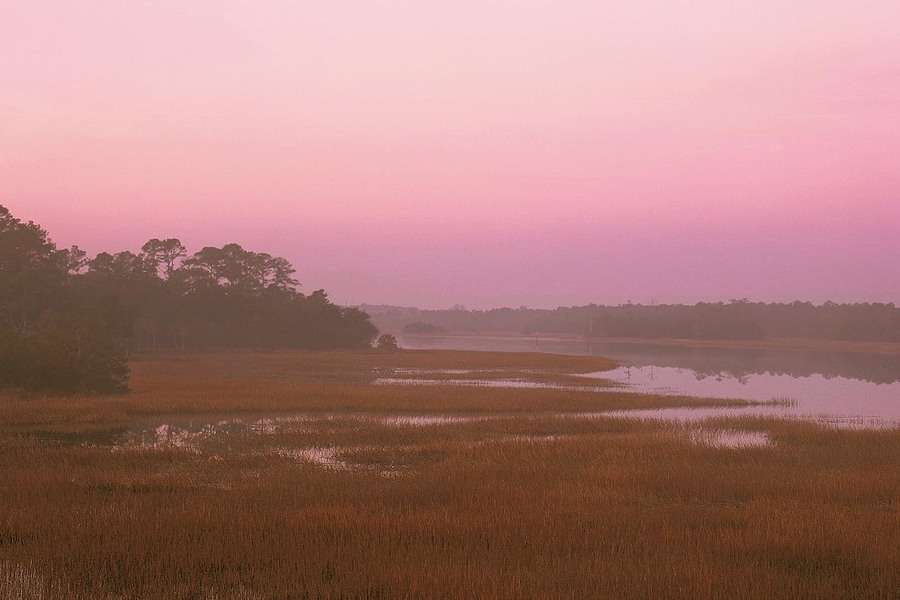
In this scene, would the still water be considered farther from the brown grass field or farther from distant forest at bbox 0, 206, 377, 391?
distant forest at bbox 0, 206, 377, 391

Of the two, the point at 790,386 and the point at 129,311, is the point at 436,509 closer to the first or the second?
the point at 790,386

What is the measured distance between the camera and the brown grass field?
11133 mm

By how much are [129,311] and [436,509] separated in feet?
222

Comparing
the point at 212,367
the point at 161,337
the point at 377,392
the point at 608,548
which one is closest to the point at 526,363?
the point at 212,367

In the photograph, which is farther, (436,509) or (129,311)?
(129,311)

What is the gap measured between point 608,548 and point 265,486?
8.18m

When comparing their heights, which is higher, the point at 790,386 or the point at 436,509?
the point at 436,509

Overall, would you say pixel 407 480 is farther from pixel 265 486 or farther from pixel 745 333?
pixel 745 333

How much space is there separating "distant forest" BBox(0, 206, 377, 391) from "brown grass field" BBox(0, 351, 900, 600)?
26.4 ft

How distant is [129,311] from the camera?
249ft

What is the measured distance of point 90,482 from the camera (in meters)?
17.8

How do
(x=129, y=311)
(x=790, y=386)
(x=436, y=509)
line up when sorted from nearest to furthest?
(x=436, y=509), (x=790, y=386), (x=129, y=311)

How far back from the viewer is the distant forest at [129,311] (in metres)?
40.1

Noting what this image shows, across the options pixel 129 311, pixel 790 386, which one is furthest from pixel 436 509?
pixel 129 311
